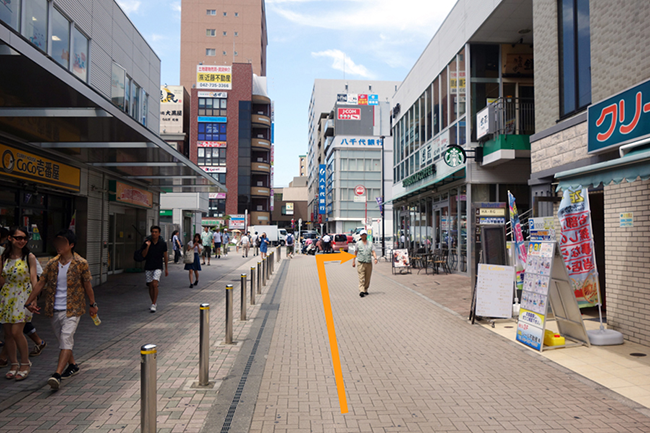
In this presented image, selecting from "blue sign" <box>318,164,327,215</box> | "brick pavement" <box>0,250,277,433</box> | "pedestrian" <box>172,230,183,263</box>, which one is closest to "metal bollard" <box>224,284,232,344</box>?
"brick pavement" <box>0,250,277,433</box>

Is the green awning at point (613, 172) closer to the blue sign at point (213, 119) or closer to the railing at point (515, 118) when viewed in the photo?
the railing at point (515, 118)

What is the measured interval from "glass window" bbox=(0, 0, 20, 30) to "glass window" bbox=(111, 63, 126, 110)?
14.5ft

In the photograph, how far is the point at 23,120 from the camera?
793 centimetres

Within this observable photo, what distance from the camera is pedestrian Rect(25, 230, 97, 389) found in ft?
16.8

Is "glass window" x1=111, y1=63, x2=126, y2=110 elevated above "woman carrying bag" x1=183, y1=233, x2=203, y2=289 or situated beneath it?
elevated above

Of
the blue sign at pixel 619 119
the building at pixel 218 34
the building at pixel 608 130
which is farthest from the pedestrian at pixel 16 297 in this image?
the building at pixel 218 34

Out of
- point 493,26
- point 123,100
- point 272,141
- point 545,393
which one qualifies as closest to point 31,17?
point 123,100

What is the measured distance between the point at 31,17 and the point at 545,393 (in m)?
12.2

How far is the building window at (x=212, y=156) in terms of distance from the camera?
68.6 m

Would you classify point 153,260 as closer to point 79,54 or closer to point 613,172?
point 79,54

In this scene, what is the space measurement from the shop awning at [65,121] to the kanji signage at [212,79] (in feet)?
190

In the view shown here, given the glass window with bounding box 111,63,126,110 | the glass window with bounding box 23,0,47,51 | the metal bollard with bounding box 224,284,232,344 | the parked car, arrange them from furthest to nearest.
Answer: the parked car, the glass window with bounding box 111,63,126,110, the glass window with bounding box 23,0,47,51, the metal bollard with bounding box 224,284,232,344

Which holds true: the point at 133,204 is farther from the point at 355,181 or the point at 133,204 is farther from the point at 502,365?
the point at 355,181

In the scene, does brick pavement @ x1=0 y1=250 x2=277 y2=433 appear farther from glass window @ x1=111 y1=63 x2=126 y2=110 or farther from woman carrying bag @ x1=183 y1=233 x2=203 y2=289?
glass window @ x1=111 y1=63 x2=126 y2=110
